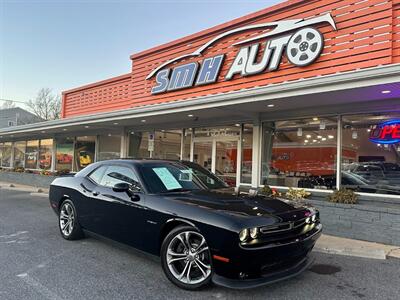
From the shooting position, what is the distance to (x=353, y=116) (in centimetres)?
791

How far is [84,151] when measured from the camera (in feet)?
55.2

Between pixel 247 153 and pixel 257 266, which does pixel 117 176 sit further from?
pixel 247 153

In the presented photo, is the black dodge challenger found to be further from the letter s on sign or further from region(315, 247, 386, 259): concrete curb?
the letter s on sign

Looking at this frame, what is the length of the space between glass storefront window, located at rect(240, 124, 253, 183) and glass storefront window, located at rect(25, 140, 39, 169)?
48.2ft

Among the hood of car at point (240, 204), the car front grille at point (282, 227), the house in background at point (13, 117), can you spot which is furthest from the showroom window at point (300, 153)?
the house in background at point (13, 117)

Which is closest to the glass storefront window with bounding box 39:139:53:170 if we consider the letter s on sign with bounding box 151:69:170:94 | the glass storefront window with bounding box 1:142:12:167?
the glass storefront window with bounding box 1:142:12:167

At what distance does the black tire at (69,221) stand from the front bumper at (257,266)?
125 inches

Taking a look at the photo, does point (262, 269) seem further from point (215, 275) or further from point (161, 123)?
point (161, 123)

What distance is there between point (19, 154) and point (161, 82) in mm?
14902

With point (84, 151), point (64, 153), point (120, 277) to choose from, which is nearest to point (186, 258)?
point (120, 277)

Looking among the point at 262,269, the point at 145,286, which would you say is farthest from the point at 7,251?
the point at 262,269

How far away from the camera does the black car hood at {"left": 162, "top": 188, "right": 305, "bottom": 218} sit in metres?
3.62

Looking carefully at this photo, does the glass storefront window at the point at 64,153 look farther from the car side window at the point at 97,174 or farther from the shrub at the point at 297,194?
the shrub at the point at 297,194

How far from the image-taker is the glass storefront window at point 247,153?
997 cm
